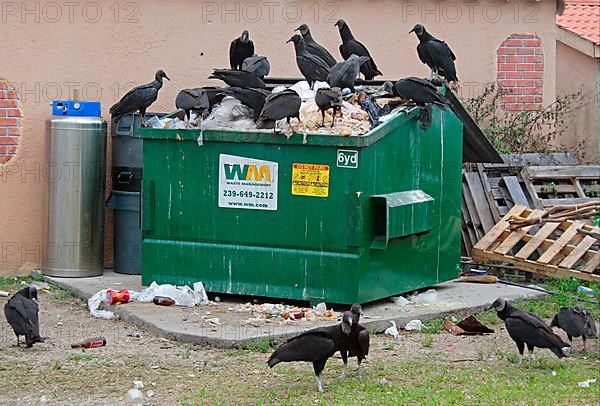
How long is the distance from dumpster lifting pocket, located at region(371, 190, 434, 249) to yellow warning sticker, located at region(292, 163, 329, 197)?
436mm

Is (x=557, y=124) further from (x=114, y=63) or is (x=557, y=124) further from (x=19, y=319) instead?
(x=19, y=319)

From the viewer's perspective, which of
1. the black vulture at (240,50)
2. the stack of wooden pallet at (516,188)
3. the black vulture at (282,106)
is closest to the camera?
the black vulture at (282,106)

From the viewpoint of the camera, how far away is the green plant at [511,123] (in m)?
13.9

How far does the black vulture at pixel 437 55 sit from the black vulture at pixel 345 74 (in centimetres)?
163

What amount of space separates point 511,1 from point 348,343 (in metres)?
7.74

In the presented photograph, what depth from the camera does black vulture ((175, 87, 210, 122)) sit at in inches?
390

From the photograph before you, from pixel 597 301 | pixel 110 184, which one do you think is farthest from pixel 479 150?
pixel 110 184

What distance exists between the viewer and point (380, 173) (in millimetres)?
9469

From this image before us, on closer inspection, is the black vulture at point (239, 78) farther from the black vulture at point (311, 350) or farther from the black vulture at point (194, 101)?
the black vulture at point (311, 350)

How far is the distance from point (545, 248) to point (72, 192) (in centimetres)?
506

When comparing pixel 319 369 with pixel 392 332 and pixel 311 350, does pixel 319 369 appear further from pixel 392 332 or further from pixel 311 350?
pixel 392 332

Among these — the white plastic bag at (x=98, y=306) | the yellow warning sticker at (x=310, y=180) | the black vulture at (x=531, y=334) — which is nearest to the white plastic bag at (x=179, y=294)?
the white plastic bag at (x=98, y=306)

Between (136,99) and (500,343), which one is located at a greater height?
(136,99)

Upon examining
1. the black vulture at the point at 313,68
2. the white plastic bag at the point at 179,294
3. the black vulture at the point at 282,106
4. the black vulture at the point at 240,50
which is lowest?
the white plastic bag at the point at 179,294
